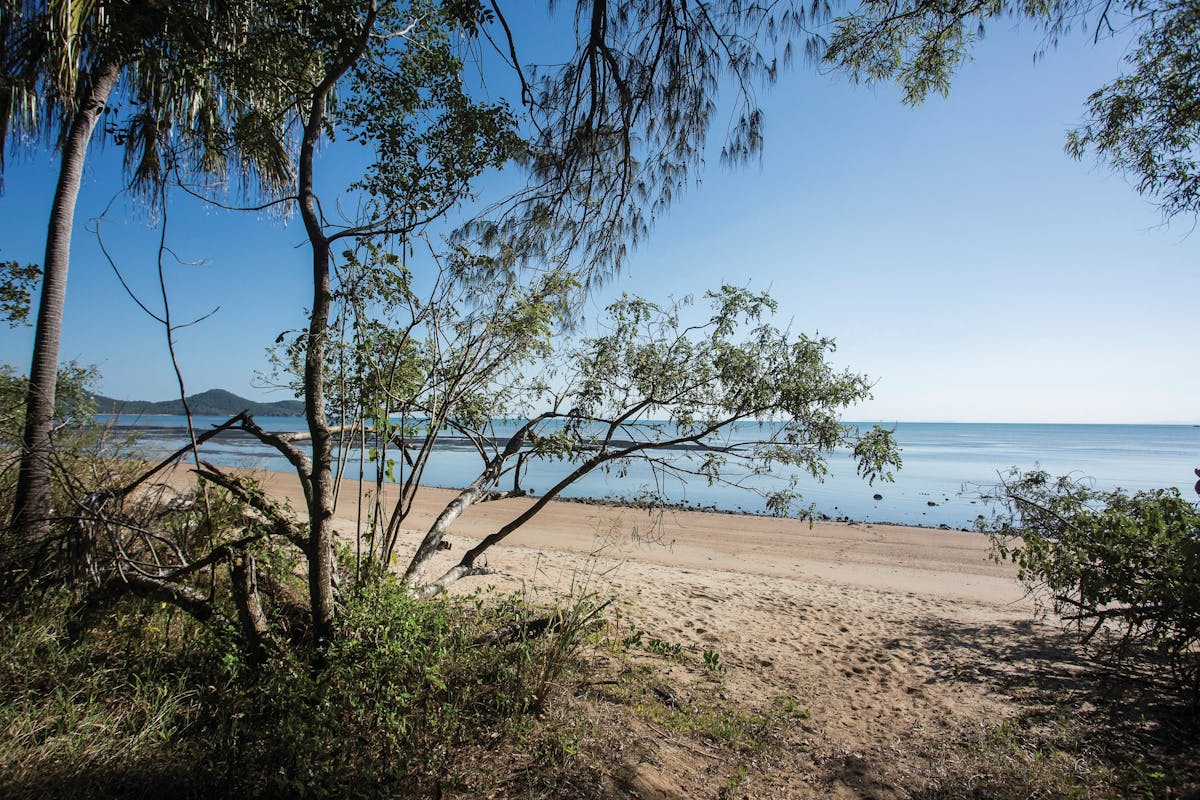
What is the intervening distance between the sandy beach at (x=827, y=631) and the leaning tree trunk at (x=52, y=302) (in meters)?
3.49

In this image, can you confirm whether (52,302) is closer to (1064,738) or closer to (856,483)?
(1064,738)

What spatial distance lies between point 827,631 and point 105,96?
9223 mm

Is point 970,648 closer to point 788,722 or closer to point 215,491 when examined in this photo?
point 788,722

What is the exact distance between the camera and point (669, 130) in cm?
456

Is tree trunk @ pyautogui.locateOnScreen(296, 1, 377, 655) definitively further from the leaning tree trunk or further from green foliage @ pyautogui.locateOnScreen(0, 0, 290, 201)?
the leaning tree trunk

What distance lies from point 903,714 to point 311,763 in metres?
4.37

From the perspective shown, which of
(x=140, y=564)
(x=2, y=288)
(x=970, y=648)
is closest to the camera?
(x=140, y=564)

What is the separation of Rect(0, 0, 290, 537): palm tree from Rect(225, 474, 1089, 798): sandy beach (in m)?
3.67

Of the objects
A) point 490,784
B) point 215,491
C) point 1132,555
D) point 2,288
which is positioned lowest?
point 490,784

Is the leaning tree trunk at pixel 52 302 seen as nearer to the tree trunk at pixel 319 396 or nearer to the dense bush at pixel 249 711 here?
the dense bush at pixel 249 711

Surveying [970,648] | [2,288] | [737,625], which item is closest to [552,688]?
[737,625]

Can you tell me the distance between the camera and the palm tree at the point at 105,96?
Answer: 133 inches

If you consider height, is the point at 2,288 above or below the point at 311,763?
above

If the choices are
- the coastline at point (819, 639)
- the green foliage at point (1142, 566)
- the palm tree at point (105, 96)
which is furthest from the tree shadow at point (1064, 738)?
the palm tree at point (105, 96)
